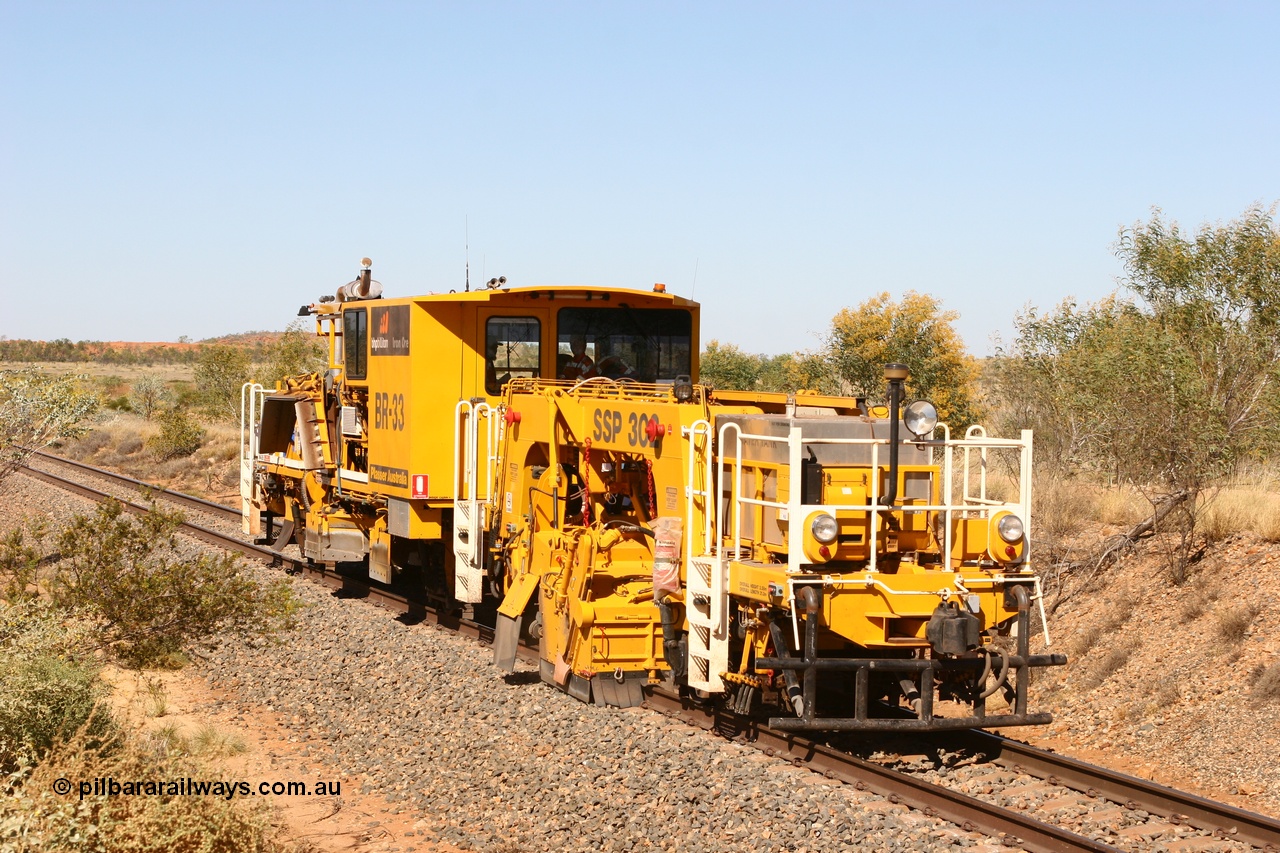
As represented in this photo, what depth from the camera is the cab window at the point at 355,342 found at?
13753 mm

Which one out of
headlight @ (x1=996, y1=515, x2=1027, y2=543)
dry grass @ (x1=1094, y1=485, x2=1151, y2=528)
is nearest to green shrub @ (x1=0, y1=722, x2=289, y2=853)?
headlight @ (x1=996, y1=515, x2=1027, y2=543)

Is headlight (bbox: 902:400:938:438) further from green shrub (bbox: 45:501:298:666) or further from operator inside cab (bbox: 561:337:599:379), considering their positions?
green shrub (bbox: 45:501:298:666)

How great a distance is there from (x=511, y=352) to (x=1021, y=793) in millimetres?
6768

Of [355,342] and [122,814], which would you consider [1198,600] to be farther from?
[122,814]

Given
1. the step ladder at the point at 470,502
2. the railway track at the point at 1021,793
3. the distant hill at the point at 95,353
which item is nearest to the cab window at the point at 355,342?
the step ladder at the point at 470,502

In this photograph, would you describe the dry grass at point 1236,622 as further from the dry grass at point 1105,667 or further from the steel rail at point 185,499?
the steel rail at point 185,499

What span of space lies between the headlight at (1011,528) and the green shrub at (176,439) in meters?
28.6

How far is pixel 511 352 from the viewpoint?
12484 mm

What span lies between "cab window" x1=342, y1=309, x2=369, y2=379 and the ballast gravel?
11.0 feet

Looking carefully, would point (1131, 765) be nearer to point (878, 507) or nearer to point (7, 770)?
point (878, 507)

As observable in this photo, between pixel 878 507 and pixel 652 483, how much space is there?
2607 millimetres

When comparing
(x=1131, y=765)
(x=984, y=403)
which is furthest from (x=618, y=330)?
(x=984, y=403)

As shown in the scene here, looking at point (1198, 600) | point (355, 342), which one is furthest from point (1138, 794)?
point (355, 342)

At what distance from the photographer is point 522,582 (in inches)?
430
